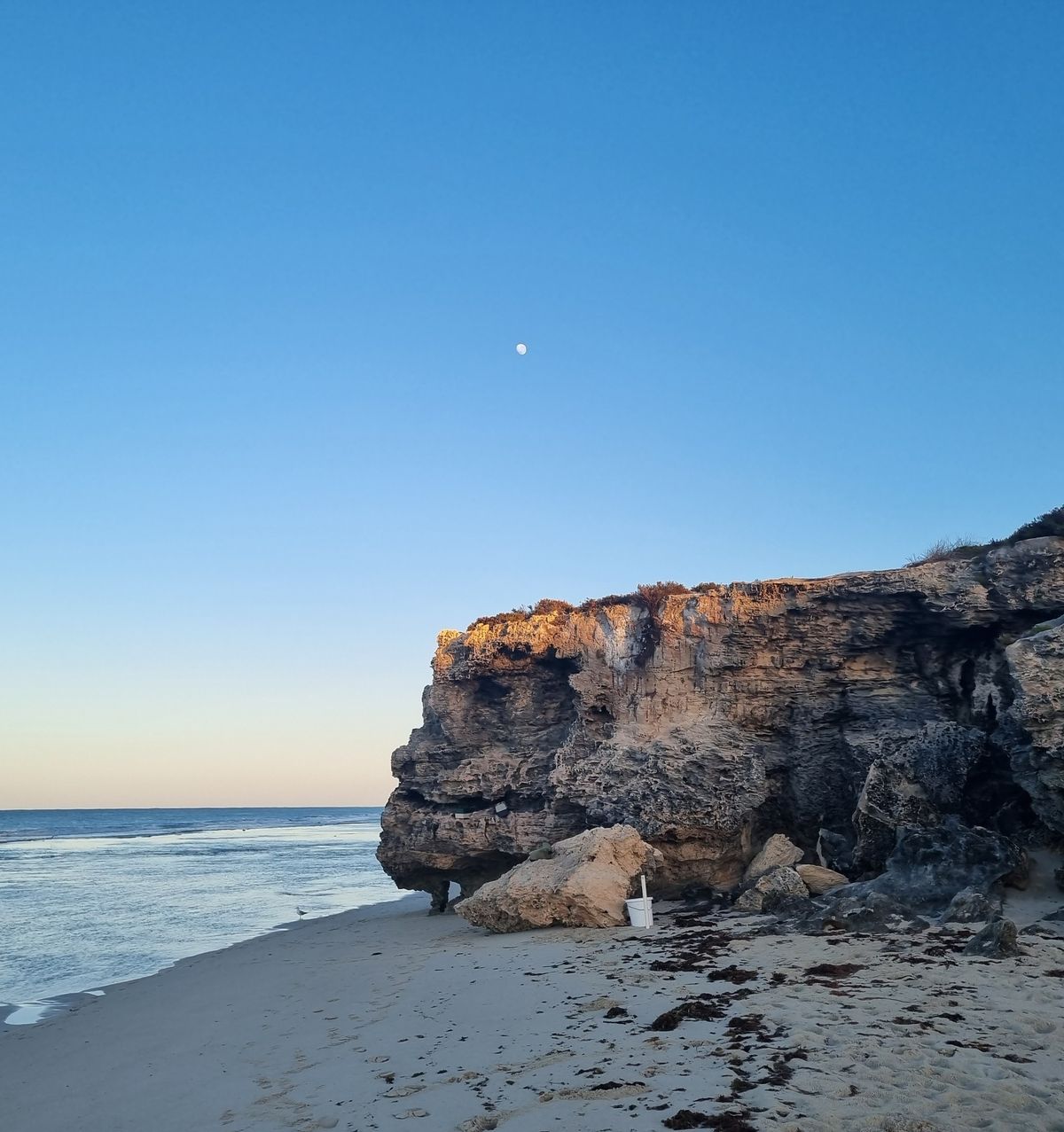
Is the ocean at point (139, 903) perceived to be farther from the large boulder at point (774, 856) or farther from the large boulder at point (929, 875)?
the large boulder at point (929, 875)

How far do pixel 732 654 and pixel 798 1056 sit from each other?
10.4 meters

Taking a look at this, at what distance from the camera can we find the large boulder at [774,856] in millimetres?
13820

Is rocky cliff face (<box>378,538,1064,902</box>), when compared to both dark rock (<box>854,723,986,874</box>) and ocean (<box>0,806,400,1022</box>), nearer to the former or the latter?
dark rock (<box>854,723,986,874</box>)

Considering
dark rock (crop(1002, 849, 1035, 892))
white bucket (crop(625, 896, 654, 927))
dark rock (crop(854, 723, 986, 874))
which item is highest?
dark rock (crop(854, 723, 986, 874))

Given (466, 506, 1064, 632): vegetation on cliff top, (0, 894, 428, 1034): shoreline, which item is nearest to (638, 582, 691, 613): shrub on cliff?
(466, 506, 1064, 632): vegetation on cliff top

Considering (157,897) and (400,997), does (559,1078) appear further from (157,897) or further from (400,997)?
(157,897)

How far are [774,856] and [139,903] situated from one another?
1809cm

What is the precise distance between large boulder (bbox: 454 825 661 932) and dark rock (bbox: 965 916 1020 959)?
17.8 feet

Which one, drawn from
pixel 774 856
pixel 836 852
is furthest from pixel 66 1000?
pixel 836 852

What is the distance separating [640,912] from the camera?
12.1 meters

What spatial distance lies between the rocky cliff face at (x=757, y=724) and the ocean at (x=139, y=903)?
16.2ft

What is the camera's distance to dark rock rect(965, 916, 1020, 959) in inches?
322

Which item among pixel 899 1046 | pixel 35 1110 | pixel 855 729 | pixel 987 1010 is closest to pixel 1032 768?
pixel 855 729

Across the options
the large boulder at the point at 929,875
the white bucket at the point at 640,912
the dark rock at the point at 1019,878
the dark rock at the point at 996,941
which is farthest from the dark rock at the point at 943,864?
the white bucket at the point at 640,912
